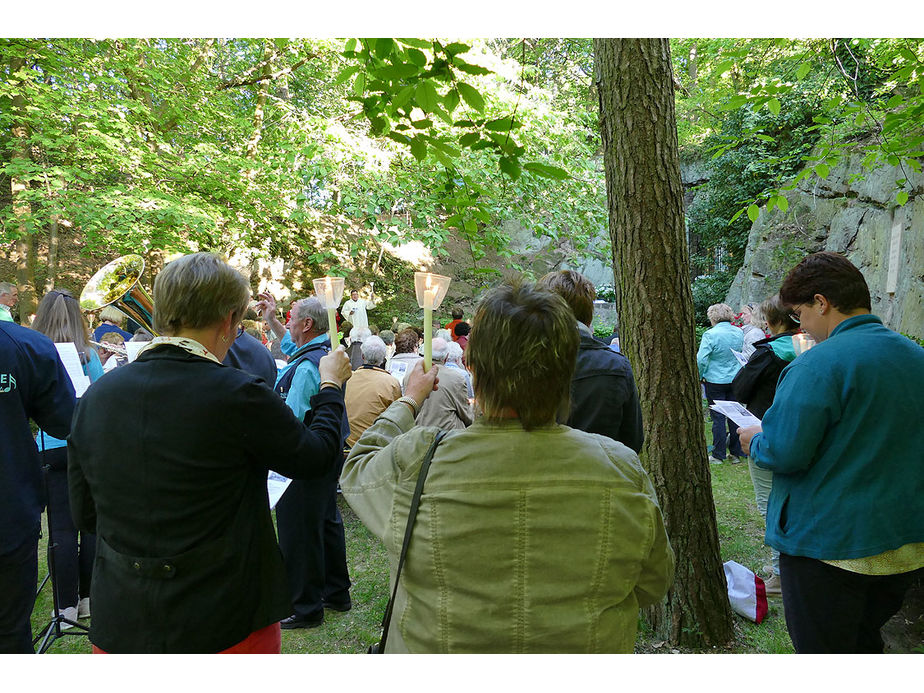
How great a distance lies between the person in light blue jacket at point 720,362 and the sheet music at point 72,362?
6783 mm

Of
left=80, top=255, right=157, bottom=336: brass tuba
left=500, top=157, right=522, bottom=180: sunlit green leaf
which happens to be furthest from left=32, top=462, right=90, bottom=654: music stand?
left=500, top=157, right=522, bottom=180: sunlit green leaf

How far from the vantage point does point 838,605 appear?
6.99ft

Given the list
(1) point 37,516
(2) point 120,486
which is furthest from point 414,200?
(2) point 120,486

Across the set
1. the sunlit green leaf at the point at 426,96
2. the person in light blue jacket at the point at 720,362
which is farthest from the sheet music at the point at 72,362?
the person in light blue jacket at the point at 720,362

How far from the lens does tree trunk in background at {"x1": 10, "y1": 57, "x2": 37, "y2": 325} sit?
9039mm

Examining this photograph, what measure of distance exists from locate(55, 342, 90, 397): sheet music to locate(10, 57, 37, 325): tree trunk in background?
6360 mm

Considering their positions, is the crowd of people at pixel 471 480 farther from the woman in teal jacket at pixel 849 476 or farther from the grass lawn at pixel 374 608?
the grass lawn at pixel 374 608

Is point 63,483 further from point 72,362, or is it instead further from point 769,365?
point 769,365

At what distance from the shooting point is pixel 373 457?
155 cm

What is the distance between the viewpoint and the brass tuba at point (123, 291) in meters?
2.58

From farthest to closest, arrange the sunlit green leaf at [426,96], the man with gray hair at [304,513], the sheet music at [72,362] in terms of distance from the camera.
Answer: the man with gray hair at [304,513]
the sheet music at [72,362]
the sunlit green leaf at [426,96]

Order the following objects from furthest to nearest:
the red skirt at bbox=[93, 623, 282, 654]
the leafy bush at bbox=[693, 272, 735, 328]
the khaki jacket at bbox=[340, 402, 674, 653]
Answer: the leafy bush at bbox=[693, 272, 735, 328]
the red skirt at bbox=[93, 623, 282, 654]
the khaki jacket at bbox=[340, 402, 674, 653]

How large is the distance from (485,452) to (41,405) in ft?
7.86

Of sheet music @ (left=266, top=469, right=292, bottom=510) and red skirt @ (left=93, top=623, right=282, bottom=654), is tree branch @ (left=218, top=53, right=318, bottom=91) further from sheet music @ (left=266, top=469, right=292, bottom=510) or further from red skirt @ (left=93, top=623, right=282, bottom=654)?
red skirt @ (left=93, top=623, right=282, bottom=654)
